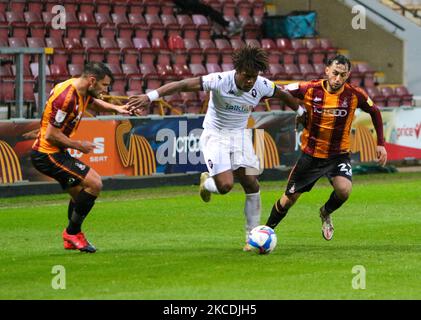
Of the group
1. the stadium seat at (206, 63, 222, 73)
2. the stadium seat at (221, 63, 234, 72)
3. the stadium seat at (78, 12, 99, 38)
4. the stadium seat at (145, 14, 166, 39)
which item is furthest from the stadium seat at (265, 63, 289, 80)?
the stadium seat at (78, 12, 99, 38)

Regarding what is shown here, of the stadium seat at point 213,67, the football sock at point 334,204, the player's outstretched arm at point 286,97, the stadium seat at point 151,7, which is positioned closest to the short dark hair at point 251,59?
the player's outstretched arm at point 286,97

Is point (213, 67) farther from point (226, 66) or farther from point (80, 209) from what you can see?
point (80, 209)

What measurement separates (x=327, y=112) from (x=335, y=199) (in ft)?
3.46

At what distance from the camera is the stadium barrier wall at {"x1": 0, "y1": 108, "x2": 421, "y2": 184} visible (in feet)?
67.3

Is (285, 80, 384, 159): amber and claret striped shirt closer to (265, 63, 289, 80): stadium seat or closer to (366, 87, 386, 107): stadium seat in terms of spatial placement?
(265, 63, 289, 80): stadium seat

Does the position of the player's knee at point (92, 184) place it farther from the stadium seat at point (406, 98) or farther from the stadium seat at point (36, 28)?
the stadium seat at point (406, 98)

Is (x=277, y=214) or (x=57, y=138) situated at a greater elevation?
(x=57, y=138)

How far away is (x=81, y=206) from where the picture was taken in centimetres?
1310

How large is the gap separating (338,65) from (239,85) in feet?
3.94

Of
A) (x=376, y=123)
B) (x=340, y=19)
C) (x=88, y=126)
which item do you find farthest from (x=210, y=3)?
(x=376, y=123)

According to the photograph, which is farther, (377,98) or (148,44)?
(377,98)

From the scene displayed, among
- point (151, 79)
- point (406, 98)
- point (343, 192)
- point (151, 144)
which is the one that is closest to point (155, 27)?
point (151, 79)

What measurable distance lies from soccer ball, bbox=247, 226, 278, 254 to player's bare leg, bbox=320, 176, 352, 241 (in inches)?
49.8

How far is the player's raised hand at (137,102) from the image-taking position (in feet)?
40.7
